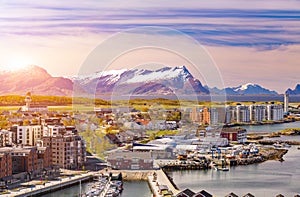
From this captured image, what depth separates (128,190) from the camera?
506 centimetres

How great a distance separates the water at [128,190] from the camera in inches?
189

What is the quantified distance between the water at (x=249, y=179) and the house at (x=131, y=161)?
0.32m

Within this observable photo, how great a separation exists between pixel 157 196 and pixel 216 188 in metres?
0.77

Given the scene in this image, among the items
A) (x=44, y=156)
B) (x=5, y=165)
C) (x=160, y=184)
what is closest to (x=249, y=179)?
(x=160, y=184)

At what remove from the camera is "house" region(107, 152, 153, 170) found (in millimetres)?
6078

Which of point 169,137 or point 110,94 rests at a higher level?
point 110,94

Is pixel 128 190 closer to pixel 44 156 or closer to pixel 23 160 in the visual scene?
pixel 23 160

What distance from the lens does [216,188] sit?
5.05 meters

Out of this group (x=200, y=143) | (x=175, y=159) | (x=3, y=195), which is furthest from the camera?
(x=200, y=143)

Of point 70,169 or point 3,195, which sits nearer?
point 3,195

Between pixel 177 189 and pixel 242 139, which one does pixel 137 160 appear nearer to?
pixel 177 189

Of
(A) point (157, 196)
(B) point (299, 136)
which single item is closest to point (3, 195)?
(A) point (157, 196)

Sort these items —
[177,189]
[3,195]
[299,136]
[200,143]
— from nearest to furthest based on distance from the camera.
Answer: [3,195], [177,189], [200,143], [299,136]

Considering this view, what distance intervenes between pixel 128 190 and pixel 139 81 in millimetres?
3513
